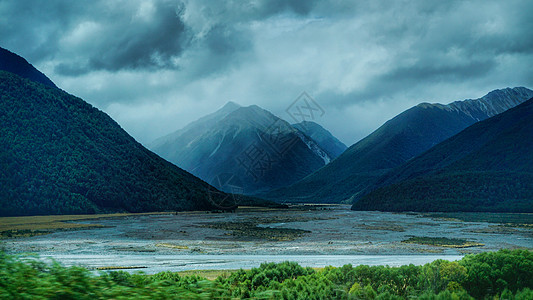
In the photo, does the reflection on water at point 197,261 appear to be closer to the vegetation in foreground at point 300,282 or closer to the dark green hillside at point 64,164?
the vegetation in foreground at point 300,282

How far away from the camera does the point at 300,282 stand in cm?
1542

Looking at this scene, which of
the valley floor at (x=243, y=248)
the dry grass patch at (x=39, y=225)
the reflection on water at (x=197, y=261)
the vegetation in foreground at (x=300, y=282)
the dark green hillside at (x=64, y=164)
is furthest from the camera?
the dark green hillside at (x=64, y=164)

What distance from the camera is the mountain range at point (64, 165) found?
13650 cm

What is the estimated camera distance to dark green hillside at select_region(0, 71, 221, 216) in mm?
136500

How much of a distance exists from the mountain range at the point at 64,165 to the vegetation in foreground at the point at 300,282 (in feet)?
426

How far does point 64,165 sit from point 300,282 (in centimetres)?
16004

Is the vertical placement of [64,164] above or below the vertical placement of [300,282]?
above

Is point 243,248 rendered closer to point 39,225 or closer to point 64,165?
point 39,225

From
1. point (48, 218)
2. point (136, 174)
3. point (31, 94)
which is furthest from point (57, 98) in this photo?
point (48, 218)

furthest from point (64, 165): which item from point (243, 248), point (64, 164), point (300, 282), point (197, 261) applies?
point (300, 282)

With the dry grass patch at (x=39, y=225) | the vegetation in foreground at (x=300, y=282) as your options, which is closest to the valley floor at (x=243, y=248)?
the dry grass patch at (x=39, y=225)

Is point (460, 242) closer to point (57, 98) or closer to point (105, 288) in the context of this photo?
point (105, 288)

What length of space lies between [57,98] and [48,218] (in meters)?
84.3

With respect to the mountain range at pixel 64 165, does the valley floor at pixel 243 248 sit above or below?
below
